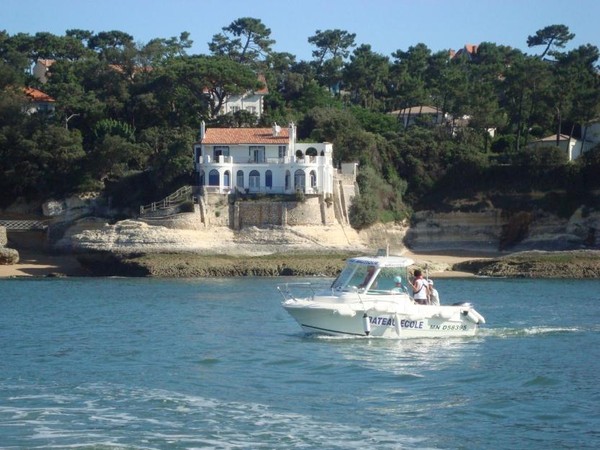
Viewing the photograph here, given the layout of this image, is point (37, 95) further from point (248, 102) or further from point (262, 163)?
point (262, 163)

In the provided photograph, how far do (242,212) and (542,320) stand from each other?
30.0 metres

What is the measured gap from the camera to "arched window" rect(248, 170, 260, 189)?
224ft

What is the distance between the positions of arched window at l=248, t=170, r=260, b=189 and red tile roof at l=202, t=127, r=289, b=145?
1830mm

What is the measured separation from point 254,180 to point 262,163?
114 centimetres

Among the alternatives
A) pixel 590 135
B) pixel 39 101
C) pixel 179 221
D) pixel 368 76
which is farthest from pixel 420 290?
pixel 368 76

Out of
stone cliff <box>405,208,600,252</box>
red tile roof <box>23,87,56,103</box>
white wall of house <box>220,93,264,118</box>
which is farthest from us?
red tile roof <box>23,87,56,103</box>

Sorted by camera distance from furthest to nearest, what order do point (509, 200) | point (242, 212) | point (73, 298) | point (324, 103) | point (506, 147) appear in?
point (324, 103), point (506, 147), point (509, 200), point (242, 212), point (73, 298)

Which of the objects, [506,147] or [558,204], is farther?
[506,147]

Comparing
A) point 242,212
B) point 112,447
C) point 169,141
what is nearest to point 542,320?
point 112,447

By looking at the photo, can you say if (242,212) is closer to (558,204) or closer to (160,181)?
(160,181)

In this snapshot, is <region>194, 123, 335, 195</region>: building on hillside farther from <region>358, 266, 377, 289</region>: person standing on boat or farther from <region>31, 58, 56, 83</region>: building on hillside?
<region>358, 266, 377, 289</region>: person standing on boat

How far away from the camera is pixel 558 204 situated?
69250mm

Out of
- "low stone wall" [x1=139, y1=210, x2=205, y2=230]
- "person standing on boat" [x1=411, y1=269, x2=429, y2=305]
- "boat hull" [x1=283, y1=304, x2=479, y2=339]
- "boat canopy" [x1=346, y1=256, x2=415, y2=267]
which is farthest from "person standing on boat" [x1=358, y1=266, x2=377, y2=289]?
"low stone wall" [x1=139, y1=210, x2=205, y2=230]

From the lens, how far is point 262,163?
68.2m
